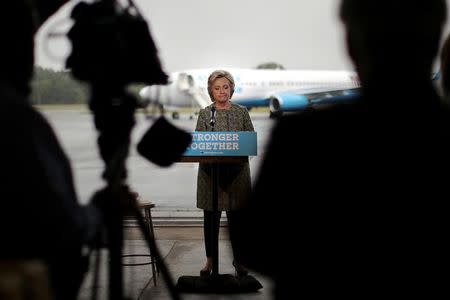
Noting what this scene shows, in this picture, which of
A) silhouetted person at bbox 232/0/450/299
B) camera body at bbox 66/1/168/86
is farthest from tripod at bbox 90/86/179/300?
silhouetted person at bbox 232/0/450/299

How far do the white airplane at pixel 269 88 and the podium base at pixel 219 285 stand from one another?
1917cm

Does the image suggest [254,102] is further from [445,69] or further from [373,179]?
[373,179]

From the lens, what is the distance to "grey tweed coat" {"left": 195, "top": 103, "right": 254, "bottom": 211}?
425 cm

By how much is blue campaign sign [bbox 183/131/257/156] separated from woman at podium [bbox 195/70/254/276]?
0.56 metres

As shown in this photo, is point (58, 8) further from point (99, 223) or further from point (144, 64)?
point (99, 223)

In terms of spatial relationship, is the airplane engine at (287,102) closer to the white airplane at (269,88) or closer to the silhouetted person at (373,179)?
the white airplane at (269,88)

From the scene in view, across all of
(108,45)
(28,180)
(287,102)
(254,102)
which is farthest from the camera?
(254,102)

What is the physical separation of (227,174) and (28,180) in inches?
123

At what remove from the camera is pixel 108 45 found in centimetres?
163

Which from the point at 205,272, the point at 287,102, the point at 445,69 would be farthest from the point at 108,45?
the point at 287,102

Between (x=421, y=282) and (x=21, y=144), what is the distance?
0.73m

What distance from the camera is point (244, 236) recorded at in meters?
1.31

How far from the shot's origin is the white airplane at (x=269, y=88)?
2702cm

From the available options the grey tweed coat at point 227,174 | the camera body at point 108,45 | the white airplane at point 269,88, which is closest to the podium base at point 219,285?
the grey tweed coat at point 227,174
